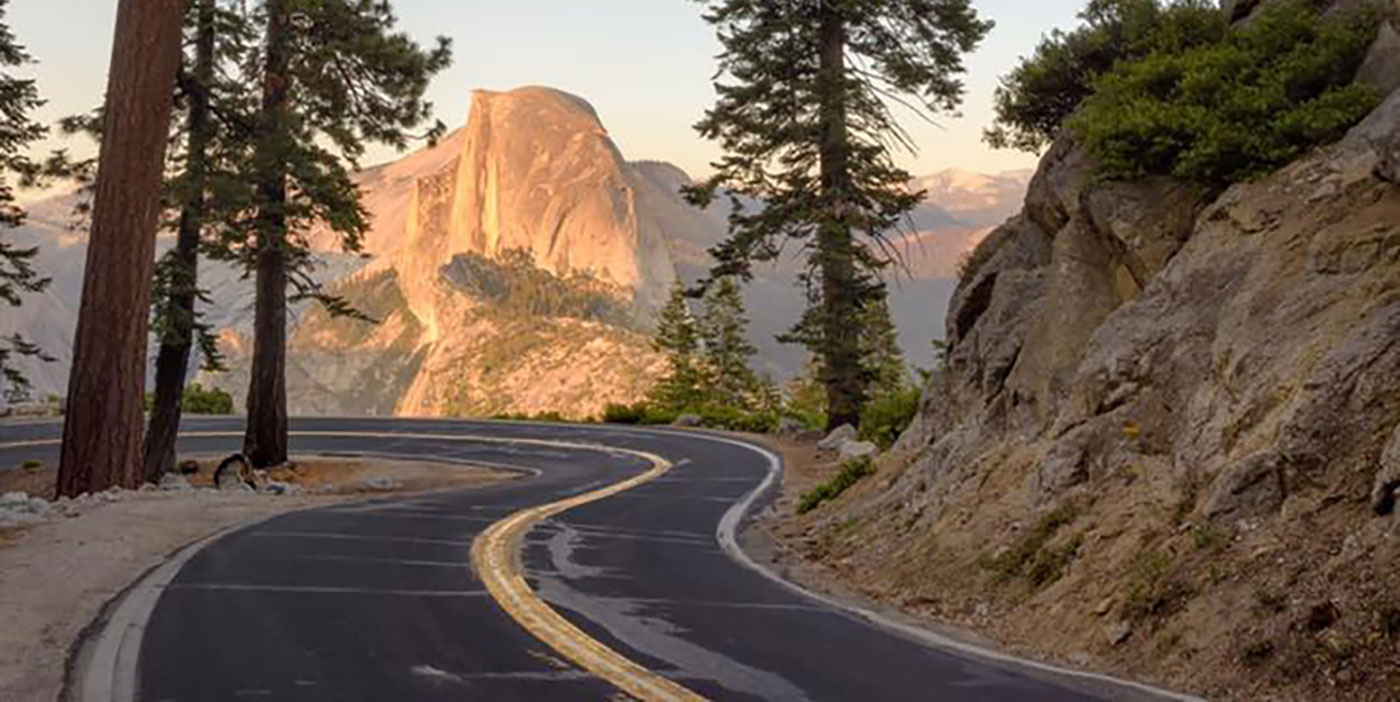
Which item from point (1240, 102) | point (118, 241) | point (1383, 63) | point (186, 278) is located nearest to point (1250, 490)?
point (1240, 102)

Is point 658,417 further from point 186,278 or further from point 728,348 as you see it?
point 728,348

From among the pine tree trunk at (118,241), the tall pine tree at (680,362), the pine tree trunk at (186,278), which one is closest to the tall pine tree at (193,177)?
the pine tree trunk at (186,278)

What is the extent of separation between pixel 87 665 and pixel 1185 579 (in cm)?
666

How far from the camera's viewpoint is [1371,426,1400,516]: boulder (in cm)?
624

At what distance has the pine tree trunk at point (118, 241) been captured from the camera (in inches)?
602

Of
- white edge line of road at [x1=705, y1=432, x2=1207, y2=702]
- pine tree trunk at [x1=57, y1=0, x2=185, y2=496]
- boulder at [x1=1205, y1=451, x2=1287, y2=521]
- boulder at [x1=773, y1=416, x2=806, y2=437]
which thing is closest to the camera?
white edge line of road at [x1=705, y1=432, x2=1207, y2=702]

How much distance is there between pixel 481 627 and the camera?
7.12 meters

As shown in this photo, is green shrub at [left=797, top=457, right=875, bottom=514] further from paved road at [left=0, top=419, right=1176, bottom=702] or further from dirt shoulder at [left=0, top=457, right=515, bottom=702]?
dirt shoulder at [left=0, top=457, right=515, bottom=702]

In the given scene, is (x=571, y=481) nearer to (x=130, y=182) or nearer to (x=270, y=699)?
(x=130, y=182)

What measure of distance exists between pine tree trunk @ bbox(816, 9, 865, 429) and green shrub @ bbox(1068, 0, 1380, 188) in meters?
17.1

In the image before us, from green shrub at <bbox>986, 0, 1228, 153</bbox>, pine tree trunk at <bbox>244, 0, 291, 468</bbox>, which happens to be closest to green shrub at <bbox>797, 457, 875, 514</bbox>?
green shrub at <bbox>986, 0, 1228, 153</bbox>

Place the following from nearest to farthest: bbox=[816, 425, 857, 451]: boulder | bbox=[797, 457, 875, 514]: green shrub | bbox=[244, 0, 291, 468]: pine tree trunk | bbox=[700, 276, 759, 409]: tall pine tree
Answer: bbox=[797, 457, 875, 514]: green shrub
bbox=[244, 0, 291, 468]: pine tree trunk
bbox=[816, 425, 857, 451]: boulder
bbox=[700, 276, 759, 409]: tall pine tree

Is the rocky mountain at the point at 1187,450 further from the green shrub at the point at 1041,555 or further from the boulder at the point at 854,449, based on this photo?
the boulder at the point at 854,449

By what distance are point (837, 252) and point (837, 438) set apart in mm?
4923
